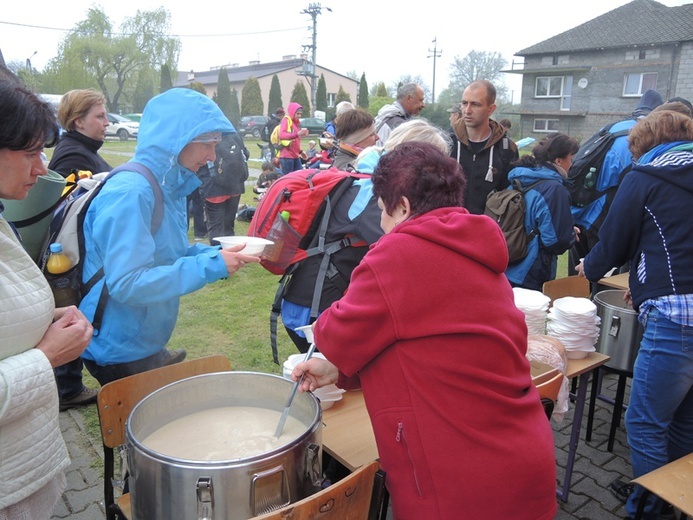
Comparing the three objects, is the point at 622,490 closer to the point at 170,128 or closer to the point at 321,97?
the point at 170,128

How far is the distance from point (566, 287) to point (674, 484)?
1.79 meters

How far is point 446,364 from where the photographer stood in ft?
4.41

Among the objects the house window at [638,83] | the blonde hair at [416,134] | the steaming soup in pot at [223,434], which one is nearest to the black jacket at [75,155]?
the blonde hair at [416,134]

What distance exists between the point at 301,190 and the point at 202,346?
2738mm

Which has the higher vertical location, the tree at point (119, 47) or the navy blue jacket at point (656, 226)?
the tree at point (119, 47)

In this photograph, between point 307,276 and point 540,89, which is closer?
point 307,276

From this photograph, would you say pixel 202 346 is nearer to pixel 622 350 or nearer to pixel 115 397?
pixel 115 397

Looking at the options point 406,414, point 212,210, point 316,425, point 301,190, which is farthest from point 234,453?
point 212,210

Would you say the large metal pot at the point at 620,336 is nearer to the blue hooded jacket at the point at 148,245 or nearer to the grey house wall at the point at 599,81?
the blue hooded jacket at the point at 148,245

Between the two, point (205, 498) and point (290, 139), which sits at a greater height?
point (290, 139)

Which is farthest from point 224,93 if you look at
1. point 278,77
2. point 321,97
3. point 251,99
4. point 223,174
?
point 223,174

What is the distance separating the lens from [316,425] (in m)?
1.52

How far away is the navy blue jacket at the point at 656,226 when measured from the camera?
92.6 inches

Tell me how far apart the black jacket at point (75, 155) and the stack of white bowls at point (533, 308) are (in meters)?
2.96
